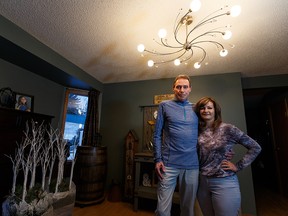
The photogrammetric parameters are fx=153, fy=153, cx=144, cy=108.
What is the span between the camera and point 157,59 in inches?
90.4

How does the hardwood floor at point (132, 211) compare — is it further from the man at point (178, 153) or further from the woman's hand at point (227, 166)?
the woman's hand at point (227, 166)

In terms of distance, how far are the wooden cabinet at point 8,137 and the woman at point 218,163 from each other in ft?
6.30

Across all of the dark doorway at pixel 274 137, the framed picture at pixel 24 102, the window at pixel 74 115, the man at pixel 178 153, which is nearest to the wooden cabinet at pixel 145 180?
the man at pixel 178 153

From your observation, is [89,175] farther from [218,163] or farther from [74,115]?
[218,163]

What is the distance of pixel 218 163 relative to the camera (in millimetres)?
1101

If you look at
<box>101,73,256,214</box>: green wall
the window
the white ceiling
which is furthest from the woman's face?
the window

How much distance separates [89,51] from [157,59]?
3.21ft

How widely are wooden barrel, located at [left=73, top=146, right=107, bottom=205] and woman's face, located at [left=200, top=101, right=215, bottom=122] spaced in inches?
74.4

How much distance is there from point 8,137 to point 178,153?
187cm

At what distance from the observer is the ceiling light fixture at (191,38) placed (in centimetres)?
138

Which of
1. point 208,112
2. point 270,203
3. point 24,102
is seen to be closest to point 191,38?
point 208,112

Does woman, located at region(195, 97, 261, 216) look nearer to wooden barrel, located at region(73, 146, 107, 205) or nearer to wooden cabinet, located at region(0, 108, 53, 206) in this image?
wooden barrel, located at region(73, 146, 107, 205)

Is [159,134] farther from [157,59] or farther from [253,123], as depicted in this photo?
[253,123]

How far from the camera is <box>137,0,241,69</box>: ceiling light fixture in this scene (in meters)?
1.38
